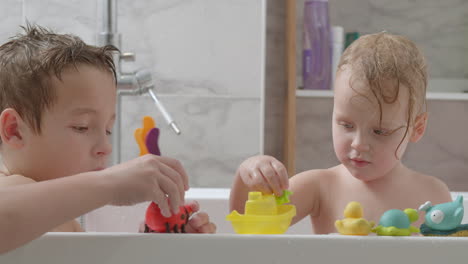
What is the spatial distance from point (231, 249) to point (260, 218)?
0.51 ft

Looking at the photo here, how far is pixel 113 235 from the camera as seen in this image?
0.60 meters

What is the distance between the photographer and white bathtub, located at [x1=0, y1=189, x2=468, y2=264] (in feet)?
1.97

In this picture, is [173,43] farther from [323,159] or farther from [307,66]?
[323,159]

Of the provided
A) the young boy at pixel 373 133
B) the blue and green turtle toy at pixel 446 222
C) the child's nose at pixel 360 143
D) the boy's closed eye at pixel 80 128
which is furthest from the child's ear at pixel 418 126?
the boy's closed eye at pixel 80 128

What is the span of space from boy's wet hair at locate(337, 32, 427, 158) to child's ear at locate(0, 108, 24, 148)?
1.63ft

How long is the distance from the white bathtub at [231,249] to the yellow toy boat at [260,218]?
15cm

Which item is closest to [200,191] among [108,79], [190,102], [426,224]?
[190,102]

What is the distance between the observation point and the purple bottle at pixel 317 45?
187 centimetres

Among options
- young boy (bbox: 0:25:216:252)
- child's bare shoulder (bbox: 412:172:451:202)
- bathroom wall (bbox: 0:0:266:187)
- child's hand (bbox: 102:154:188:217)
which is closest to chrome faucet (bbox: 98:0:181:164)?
bathroom wall (bbox: 0:0:266:187)

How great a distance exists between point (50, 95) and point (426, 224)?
519mm

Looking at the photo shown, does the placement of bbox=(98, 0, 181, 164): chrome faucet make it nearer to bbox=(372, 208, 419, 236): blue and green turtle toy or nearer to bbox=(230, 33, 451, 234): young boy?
bbox=(230, 33, 451, 234): young boy

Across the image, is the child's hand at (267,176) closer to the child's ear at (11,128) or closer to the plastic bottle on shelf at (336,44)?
the child's ear at (11,128)

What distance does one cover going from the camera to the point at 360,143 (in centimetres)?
96

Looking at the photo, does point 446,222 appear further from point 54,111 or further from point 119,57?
point 119,57
